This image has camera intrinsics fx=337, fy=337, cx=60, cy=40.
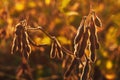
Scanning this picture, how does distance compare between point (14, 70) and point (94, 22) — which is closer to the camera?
point (94, 22)

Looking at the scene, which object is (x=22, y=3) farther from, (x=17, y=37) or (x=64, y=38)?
(x=17, y=37)

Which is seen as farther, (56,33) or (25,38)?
(56,33)

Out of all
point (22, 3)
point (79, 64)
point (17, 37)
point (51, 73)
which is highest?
point (22, 3)

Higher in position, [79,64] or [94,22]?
[94,22]

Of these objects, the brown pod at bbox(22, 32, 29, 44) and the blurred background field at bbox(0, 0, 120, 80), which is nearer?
the brown pod at bbox(22, 32, 29, 44)

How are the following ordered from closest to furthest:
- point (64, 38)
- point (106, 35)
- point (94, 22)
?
point (94, 22), point (64, 38), point (106, 35)

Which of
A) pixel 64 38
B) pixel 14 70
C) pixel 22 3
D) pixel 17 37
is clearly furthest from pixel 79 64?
pixel 22 3

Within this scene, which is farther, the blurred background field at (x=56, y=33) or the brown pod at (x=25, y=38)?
the blurred background field at (x=56, y=33)

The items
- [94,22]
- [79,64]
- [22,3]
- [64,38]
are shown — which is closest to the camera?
[94,22]
